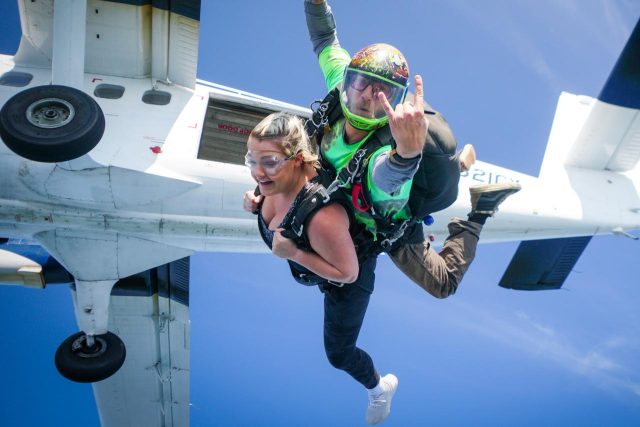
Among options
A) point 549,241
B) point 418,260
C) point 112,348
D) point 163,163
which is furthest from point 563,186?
point 112,348

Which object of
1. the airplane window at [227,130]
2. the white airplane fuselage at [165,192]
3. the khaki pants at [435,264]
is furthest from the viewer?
the airplane window at [227,130]

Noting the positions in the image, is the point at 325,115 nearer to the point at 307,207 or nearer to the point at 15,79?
the point at 307,207

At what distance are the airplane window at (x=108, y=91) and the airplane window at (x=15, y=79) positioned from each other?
816mm

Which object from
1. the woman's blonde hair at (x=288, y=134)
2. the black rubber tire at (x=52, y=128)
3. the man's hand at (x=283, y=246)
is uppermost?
the woman's blonde hair at (x=288, y=134)

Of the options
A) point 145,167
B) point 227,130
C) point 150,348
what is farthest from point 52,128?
point 150,348

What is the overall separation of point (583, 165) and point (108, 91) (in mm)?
6597

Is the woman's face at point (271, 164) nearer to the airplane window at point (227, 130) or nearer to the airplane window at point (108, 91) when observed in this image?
the airplane window at point (227, 130)

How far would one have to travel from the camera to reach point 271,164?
2.76m

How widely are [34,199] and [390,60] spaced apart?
4.70m

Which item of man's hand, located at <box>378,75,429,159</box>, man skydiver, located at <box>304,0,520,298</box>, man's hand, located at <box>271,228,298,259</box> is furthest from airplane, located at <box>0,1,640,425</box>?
man's hand, located at <box>378,75,429,159</box>

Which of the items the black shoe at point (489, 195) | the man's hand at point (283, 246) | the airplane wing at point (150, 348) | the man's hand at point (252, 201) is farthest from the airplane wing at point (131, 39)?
the man's hand at point (283, 246)

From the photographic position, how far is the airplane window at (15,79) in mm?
6323

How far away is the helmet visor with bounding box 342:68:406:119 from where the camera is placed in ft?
8.91

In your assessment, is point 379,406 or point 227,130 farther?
point 227,130
